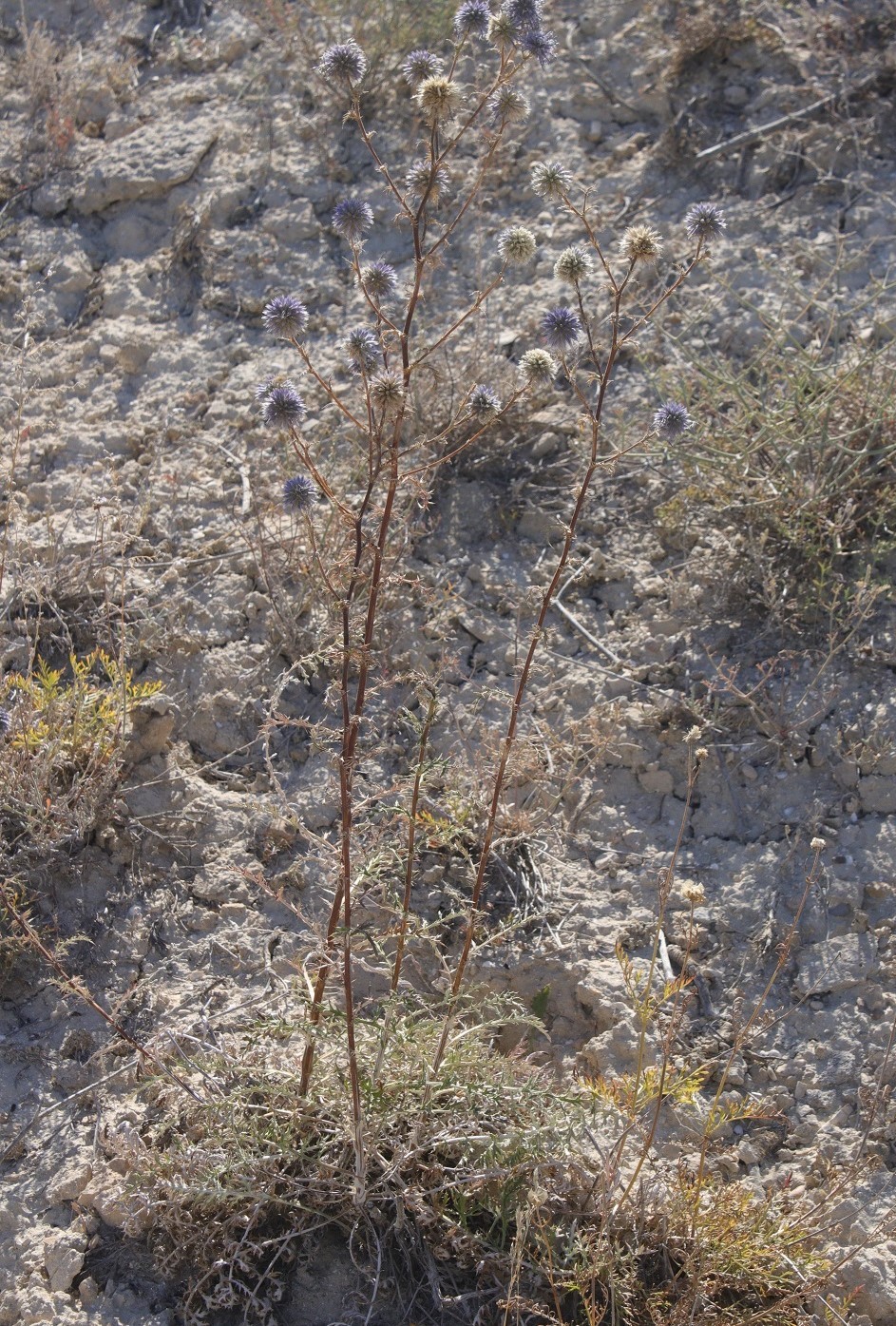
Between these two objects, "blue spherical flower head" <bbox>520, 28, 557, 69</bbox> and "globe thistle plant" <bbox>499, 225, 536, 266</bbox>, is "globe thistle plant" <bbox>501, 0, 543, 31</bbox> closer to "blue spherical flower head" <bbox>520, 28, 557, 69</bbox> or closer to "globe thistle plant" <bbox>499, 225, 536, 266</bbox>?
"blue spherical flower head" <bbox>520, 28, 557, 69</bbox>

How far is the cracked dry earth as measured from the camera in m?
3.03

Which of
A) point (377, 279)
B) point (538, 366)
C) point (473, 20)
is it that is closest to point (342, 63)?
point (473, 20)

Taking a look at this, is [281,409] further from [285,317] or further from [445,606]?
[445,606]

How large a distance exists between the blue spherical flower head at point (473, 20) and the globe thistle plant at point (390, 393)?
0.80 metres

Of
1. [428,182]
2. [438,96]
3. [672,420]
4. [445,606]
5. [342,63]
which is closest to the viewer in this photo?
[428,182]

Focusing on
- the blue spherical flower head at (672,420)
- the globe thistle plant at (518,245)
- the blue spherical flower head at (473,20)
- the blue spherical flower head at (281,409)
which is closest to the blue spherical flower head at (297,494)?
the blue spherical flower head at (281,409)

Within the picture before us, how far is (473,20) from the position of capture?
255 centimetres

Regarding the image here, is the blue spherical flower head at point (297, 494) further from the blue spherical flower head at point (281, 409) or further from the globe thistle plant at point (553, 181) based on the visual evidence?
the globe thistle plant at point (553, 181)

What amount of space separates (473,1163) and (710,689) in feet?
5.21

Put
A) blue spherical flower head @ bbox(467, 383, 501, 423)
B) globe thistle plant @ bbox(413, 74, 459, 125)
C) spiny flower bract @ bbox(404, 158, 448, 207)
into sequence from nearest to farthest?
spiny flower bract @ bbox(404, 158, 448, 207) → globe thistle plant @ bbox(413, 74, 459, 125) → blue spherical flower head @ bbox(467, 383, 501, 423)

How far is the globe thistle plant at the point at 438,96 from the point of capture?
2.35 metres

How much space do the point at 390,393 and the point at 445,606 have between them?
1684 millimetres

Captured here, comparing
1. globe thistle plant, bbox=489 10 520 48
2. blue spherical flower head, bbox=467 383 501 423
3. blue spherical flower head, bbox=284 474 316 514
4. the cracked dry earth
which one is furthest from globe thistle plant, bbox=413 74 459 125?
the cracked dry earth

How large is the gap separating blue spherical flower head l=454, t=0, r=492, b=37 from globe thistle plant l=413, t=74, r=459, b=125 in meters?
0.20
